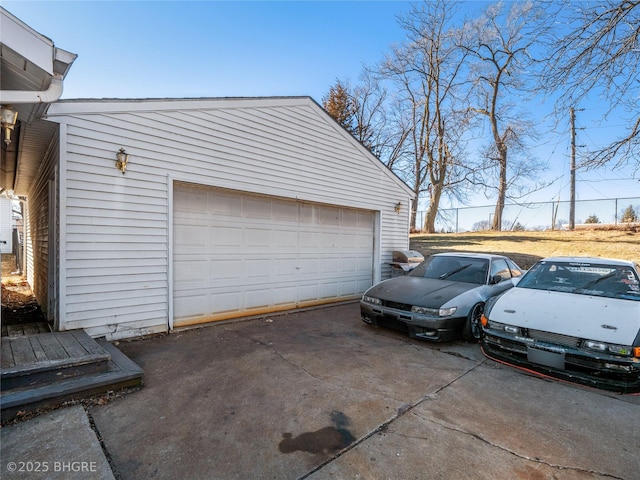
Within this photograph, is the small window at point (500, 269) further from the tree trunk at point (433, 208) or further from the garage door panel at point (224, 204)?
the tree trunk at point (433, 208)

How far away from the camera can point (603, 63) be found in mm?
5977

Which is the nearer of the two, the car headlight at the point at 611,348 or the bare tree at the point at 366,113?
the car headlight at the point at 611,348

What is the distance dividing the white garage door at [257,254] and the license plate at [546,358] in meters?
4.53

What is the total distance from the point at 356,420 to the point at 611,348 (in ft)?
8.68

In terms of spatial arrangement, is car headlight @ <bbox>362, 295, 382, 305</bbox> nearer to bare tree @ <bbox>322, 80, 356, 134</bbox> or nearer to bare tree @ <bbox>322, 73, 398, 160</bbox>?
bare tree @ <bbox>322, 73, 398, 160</bbox>

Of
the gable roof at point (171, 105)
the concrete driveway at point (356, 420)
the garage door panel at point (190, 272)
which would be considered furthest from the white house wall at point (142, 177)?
the concrete driveway at point (356, 420)

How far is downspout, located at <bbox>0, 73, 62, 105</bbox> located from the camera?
9.38 ft

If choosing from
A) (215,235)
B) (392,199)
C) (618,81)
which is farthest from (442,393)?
(618,81)

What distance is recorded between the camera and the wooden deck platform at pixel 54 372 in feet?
8.72

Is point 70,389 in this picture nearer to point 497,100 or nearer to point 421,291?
point 421,291

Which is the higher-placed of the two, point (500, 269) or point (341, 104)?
point (341, 104)

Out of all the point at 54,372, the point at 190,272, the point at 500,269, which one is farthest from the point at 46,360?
the point at 500,269

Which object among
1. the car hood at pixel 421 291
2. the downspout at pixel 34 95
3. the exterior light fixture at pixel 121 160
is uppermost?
the downspout at pixel 34 95

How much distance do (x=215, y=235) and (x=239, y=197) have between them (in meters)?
0.88
